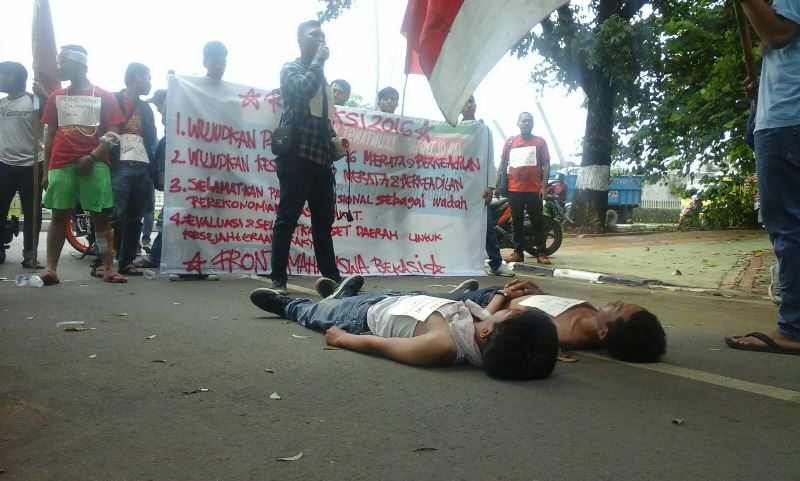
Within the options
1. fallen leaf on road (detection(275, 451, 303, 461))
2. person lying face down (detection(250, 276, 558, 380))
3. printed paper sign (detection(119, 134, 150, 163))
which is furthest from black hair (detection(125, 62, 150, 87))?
fallen leaf on road (detection(275, 451, 303, 461))

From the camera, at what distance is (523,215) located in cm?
1030

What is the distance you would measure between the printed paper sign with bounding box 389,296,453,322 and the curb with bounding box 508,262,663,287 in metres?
4.82

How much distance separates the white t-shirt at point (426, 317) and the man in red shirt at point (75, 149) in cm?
365

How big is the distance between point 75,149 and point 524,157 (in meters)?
5.45

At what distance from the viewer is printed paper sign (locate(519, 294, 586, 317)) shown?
13.7ft

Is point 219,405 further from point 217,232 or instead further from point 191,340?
point 217,232

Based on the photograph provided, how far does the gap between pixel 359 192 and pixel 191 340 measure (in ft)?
14.7

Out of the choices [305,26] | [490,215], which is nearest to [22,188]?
[305,26]

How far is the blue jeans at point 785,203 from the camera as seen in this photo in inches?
167

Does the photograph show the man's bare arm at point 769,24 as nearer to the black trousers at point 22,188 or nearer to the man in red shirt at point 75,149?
the man in red shirt at point 75,149

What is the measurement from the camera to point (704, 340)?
15.6ft

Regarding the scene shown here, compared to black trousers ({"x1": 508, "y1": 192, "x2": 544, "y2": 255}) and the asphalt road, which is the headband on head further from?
black trousers ({"x1": 508, "y1": 192, "x2": 544, "y2": 255})

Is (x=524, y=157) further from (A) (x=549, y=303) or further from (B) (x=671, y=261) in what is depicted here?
(A) (x=549, y=303)

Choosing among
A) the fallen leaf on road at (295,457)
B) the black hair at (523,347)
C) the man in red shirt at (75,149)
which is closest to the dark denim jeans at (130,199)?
the man in red shirt at (75,149)
